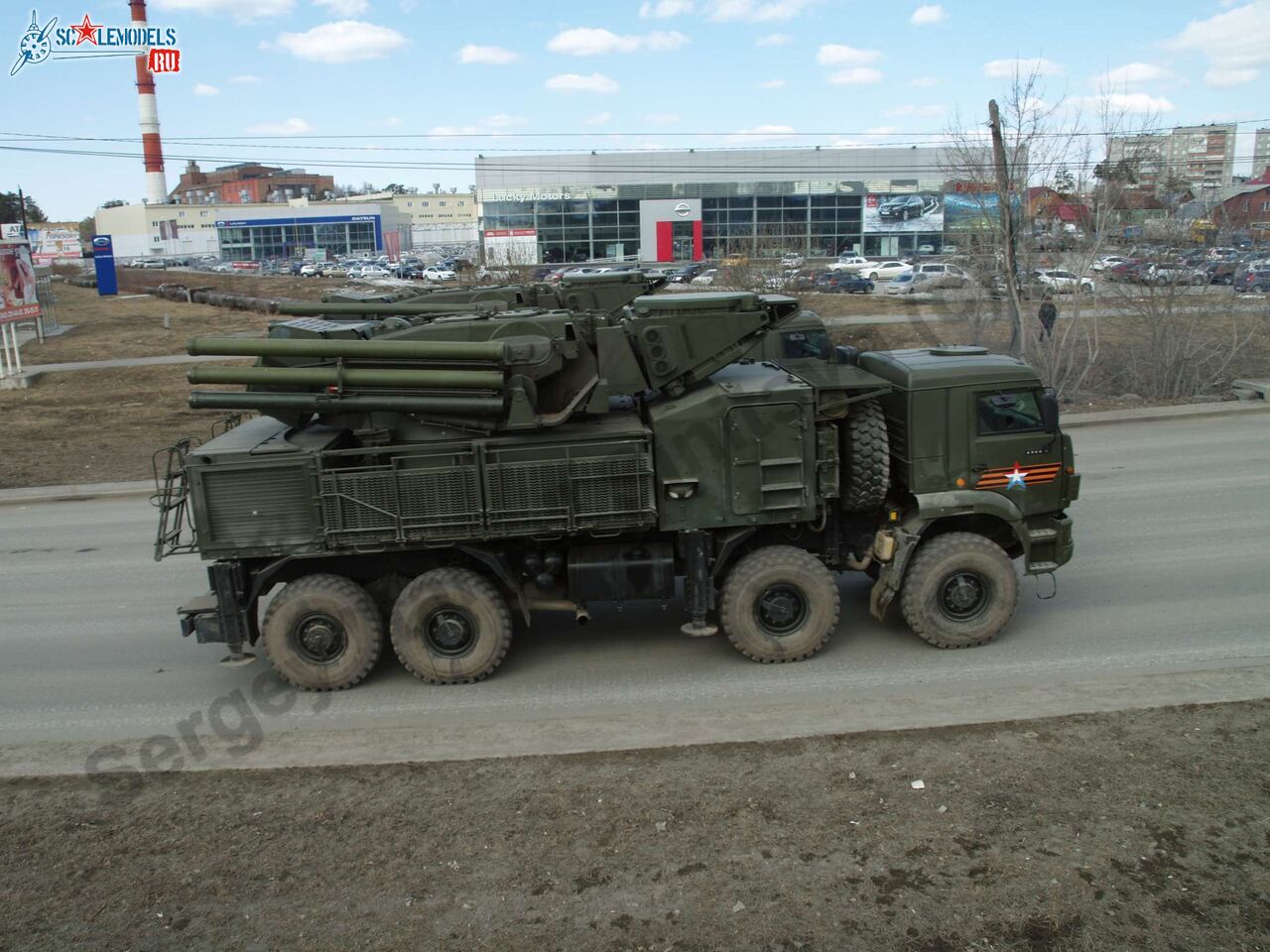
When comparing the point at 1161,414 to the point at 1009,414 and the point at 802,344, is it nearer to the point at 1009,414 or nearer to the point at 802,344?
the point at 802,344

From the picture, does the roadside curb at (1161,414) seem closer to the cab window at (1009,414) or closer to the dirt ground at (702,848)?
the cab window at (1009,414)

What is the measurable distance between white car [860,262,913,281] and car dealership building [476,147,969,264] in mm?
18695

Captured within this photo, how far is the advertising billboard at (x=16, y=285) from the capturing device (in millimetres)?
26484

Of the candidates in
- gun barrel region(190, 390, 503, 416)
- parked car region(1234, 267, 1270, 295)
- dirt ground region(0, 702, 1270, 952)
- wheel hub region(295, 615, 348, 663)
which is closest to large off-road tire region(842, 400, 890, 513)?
dirt ground region(0, 702, 1270, 952)

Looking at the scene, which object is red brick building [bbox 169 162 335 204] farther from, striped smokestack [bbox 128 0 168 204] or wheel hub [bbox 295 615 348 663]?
wheel hub [bbox 295 615 348 663]

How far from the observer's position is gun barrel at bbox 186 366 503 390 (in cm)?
735

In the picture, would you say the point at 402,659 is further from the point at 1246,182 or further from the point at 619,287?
the point at 1246,182

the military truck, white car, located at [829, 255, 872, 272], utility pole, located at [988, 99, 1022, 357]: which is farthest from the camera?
white car, located at [829, 255, 872, 272]

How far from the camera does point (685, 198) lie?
7662 cm

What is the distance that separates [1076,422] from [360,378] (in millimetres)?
13774

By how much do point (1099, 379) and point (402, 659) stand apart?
1851 centimetres

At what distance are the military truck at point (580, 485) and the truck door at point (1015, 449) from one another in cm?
2

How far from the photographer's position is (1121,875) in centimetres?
488

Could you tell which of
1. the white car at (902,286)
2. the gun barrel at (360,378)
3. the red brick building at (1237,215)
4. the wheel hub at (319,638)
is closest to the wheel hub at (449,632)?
the wheel hub at (319,638)
